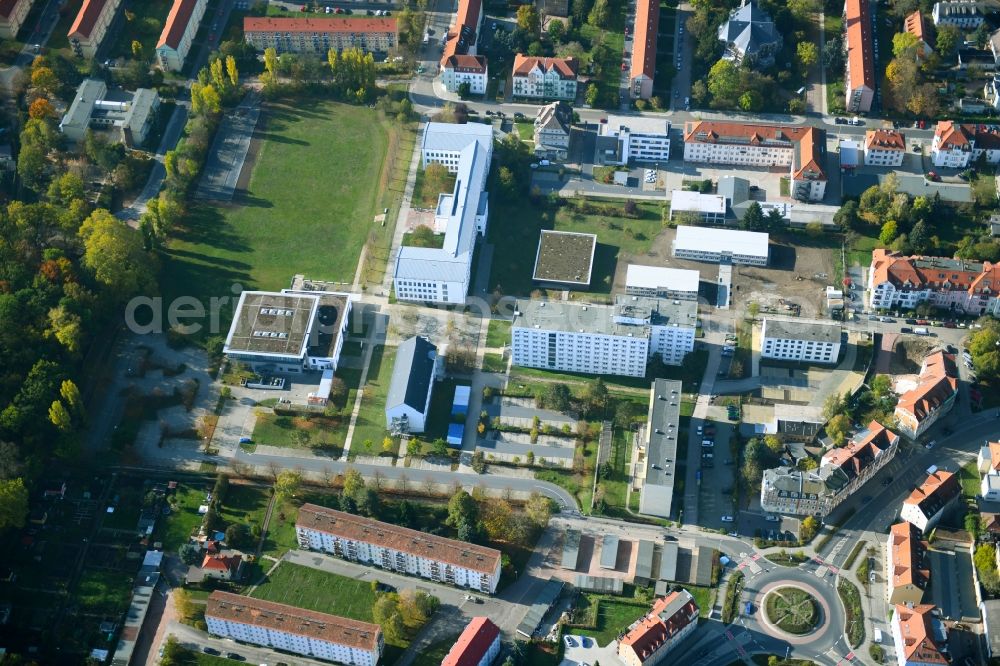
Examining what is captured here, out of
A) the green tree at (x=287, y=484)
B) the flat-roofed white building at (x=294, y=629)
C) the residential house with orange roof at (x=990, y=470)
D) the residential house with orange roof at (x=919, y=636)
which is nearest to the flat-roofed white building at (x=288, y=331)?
the green tree at (x=287, y=484)

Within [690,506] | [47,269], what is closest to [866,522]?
[690,506]

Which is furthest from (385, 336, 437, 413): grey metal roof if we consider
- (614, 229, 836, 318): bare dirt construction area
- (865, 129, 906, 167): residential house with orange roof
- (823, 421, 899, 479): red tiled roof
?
(865, 129, 906, 167): residential house with orange roof

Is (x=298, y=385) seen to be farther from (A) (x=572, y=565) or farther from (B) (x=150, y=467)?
(A) (x=572, y=565)

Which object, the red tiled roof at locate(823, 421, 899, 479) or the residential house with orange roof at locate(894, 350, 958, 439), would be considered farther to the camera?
the residential house with orange roof at locate(894, 350, 958, 439)

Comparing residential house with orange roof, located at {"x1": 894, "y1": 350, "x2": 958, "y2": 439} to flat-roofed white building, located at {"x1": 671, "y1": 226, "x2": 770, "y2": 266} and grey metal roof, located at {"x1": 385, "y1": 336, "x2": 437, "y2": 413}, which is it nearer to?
flat-roofed white building, located at {"x1": 671, "y1": 226, "x2": 770, "y2": 266}

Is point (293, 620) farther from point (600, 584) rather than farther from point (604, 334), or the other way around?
point (604, 334)

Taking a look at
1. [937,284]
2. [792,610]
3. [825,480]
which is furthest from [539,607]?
[937,284]

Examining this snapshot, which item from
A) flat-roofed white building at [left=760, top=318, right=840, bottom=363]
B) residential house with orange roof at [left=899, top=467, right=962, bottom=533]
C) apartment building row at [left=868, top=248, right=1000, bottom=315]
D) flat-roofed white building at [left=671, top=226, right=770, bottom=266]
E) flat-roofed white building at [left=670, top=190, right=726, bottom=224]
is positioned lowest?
residential house with orange roof at [left=899, top=467, right=962, bottom=533]
